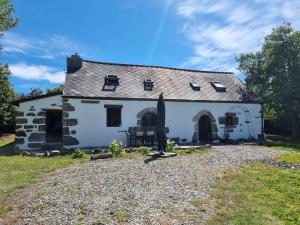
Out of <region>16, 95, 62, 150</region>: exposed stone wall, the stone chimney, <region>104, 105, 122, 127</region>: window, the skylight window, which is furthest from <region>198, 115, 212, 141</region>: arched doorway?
<region>16, 95, 62, 150</region>: exposed stone wall

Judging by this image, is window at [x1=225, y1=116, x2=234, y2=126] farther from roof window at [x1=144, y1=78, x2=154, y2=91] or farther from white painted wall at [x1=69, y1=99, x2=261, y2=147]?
roof window at [x1=144, y1=78, x2=154, y2=91]

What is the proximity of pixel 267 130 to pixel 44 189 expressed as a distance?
2336 cm

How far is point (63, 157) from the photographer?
42.6 feet

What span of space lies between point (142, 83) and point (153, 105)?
7.22ft

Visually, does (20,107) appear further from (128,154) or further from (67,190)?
(67,190)

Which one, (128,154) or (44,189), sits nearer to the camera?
(44,189)

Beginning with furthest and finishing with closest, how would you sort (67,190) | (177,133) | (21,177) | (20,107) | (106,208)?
(177,133), (20,107), (21,177), (67,190), (106,208)

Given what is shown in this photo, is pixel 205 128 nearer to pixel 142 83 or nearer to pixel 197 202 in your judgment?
pixel 142 83

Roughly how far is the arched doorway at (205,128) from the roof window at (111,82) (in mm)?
6132

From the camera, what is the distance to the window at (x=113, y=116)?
678 inches

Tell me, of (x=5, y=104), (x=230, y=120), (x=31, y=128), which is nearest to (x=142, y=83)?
(x=230, y=120)

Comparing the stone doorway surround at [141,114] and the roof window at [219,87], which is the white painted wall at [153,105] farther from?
the roof window at [219,87]

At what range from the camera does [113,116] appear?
17.4 m

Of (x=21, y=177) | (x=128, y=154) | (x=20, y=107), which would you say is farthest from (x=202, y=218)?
(x=20, y=107)
